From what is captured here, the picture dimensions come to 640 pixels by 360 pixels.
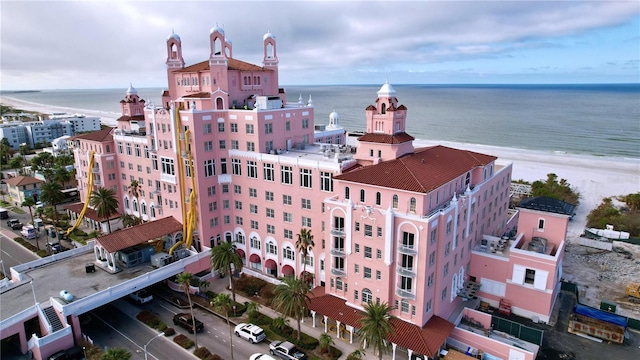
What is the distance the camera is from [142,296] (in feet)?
172

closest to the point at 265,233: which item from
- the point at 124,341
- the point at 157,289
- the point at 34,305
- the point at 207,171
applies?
the point at 207,171

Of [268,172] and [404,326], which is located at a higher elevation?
[268,172]

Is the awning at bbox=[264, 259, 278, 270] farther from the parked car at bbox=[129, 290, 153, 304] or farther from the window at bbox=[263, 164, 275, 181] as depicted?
the parked car at bbox=[129, 290, 153, 304]

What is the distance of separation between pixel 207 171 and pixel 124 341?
23.9 metres

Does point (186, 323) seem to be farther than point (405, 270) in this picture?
Yes

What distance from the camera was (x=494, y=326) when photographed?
47.1 metres

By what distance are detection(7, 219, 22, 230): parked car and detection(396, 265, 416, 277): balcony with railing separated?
73999 millimetres

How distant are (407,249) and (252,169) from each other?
26.1 m

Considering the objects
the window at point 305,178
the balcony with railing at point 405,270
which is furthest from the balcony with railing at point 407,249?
the window at point 305,178

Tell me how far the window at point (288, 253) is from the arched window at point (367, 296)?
14.0 m

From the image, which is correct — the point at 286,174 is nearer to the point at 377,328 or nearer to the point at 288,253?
the point at 288,253

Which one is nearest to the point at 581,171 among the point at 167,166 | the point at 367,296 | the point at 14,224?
the point at 367,296

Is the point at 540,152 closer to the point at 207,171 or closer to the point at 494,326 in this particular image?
the point at 494,326

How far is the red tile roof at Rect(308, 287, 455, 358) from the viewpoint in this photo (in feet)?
131
